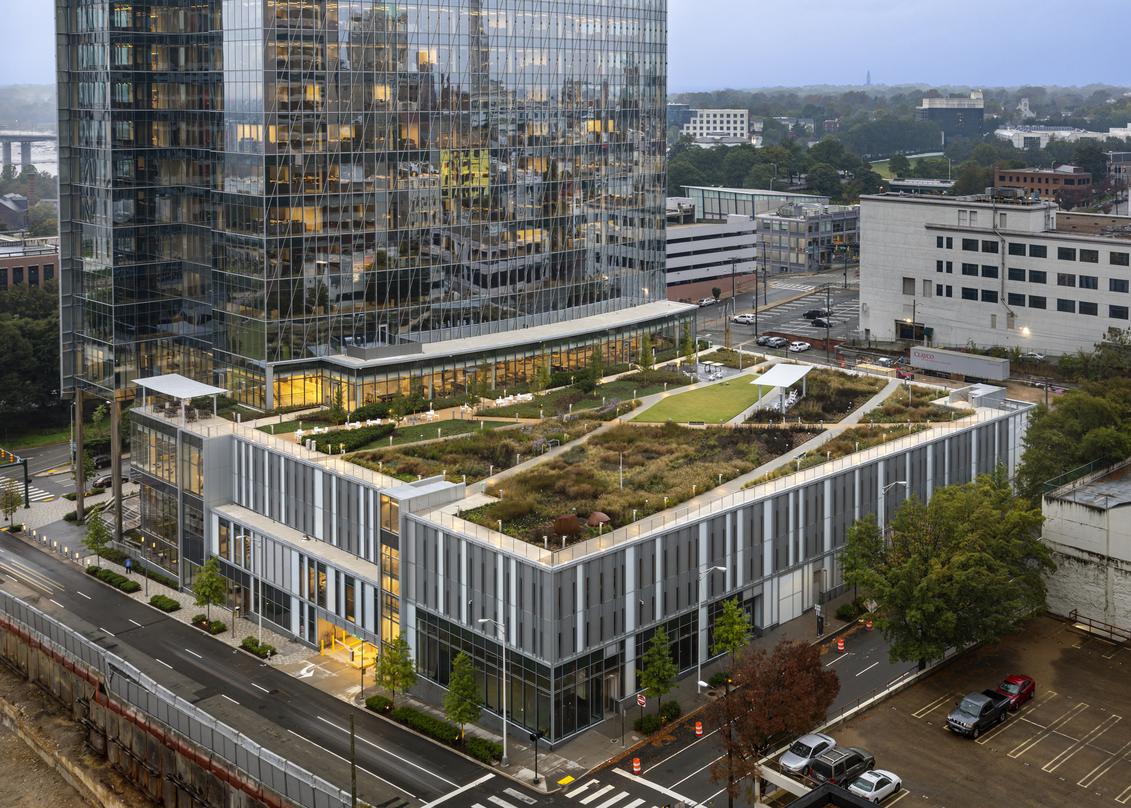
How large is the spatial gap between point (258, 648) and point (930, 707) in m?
40.3

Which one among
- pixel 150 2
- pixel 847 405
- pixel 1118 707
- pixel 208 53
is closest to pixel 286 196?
pixel 208 53

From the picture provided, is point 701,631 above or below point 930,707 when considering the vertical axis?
above

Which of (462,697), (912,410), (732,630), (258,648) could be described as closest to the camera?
(462,697)

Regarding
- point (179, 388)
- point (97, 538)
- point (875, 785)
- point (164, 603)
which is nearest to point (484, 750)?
point (875, 785)

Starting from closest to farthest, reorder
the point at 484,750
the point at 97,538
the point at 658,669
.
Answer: the point at 484,750 → the point at 658,669 → the point at 97,538

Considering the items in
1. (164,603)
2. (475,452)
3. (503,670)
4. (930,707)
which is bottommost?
(164,603)

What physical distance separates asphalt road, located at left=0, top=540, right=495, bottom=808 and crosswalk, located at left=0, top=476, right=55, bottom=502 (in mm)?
15691

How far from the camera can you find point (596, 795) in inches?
2450

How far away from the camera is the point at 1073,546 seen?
7881 centimetres

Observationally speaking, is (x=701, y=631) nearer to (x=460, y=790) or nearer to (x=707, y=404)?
(x=460, y=790)

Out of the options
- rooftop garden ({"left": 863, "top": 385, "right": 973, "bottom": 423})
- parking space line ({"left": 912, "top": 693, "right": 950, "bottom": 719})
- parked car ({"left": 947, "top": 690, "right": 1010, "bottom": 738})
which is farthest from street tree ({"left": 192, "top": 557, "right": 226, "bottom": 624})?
rooftop garden ({"left": 863, "top": 385, "right": 973, "bottom": 423})

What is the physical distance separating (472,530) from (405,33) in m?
51.1

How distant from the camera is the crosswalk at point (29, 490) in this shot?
110250mm

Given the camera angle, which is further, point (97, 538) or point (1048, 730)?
point (97, 538)
